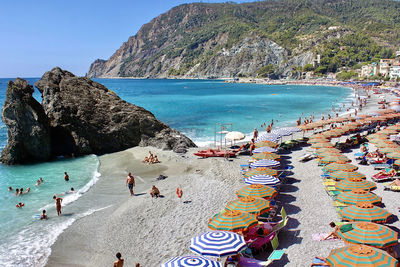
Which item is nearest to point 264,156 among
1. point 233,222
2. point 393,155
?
point 393,155

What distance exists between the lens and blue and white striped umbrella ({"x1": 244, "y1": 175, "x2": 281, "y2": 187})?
13.6 m

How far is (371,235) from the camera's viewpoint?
838cm

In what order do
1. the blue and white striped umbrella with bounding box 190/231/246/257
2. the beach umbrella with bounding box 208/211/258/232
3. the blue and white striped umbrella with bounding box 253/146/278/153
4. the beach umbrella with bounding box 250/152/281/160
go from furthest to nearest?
the blue and white striped umbrella with bounding box 253/146/278/153 → the beach umbrella with bounding box 250/152/281/160 → the beach umbrella with bounding box 208/211/258/232 → the blue and white striped umbrella with bounding box 190/231/246/257

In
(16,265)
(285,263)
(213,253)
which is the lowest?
(16,265)

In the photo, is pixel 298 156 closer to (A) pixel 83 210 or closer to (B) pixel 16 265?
(A) pixel 83 210

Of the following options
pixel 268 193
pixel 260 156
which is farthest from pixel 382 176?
pixel 268 193

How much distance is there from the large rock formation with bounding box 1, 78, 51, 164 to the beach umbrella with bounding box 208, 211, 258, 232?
2054 cm

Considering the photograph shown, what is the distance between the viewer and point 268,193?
12.3 meters

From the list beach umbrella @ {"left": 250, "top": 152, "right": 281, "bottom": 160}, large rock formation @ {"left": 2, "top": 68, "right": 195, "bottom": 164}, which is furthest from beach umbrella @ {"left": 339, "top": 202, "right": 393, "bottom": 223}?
large rock formation @ {"left": 2, "top": 68, "right": 195, "bottom": 164}

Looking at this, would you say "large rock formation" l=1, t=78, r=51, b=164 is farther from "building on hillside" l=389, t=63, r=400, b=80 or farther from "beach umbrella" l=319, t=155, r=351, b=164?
"building on hillside" l=389, t=63, r=400, b=80

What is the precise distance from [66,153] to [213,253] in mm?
22413

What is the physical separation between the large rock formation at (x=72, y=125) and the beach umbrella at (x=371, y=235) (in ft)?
57.5

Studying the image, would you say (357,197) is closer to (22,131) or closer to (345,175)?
(345,175)

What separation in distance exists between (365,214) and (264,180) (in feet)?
15.2
